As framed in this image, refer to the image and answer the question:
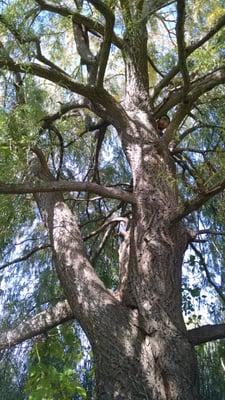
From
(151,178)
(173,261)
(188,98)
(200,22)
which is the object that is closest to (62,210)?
(151,178)

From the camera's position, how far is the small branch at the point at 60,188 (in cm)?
205

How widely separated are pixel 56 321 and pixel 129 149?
3.13 ft

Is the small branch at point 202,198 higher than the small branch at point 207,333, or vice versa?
the small branch at point 202,198

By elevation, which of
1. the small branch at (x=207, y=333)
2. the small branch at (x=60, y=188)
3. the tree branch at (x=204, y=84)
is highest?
the tree branch at (x=204, y=84)

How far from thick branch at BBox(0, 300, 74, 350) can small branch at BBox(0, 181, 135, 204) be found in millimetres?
554

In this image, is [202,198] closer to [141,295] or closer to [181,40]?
[141,295]

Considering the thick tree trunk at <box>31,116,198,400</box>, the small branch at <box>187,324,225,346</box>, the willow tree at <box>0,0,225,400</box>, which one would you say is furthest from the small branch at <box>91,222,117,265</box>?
the small branch at <box>187,324,225,346</box>

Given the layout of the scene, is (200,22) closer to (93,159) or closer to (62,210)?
(93,159)

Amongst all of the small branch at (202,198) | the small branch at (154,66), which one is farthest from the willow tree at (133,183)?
the small branch at (154,66)

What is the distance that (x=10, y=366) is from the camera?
2945 millimetres

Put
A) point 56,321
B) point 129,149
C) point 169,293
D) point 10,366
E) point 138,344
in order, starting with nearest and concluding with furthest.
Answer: point 138,344 → point 169,293 → point 56,321 → point 129,149 → point 10,366

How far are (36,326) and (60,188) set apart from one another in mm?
655

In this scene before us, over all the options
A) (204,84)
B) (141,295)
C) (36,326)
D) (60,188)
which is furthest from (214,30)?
(36,326)

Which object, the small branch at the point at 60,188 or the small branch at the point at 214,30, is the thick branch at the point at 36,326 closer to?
the small branch at the point at 60,188
